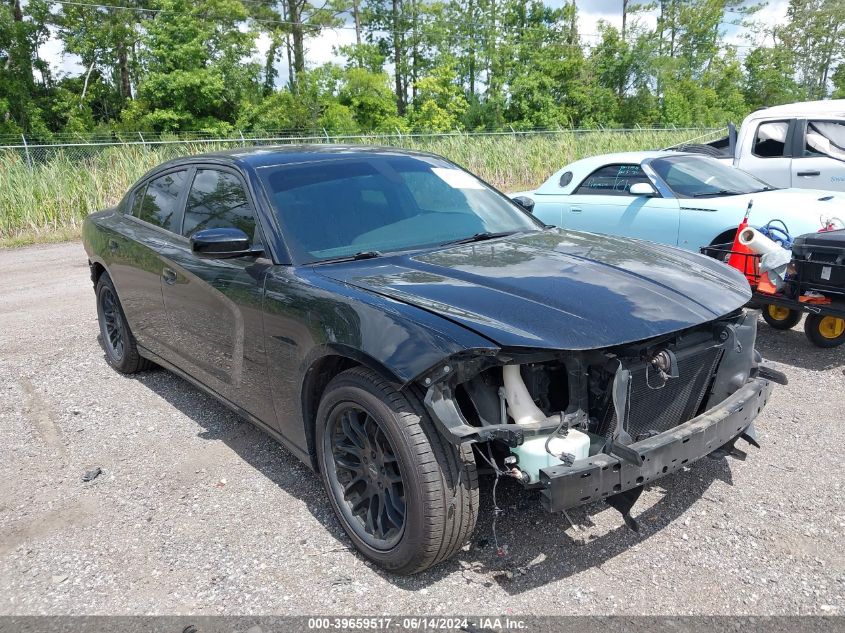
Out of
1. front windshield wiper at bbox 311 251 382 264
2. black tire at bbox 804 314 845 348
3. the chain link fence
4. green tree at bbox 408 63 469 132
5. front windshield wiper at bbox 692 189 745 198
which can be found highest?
green tree at bbox 408 63 469 132

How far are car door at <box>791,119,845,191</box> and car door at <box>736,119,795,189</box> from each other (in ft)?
0.32

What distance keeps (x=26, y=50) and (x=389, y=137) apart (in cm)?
2175

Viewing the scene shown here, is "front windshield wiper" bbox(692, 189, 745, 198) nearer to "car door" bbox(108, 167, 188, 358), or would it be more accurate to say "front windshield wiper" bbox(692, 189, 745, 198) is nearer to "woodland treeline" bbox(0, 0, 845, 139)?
"car door" bbox(108, 167, 188, 358)

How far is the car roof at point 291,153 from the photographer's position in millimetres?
3701

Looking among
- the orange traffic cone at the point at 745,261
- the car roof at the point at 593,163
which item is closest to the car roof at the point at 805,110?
the car roof at the point at 593,163

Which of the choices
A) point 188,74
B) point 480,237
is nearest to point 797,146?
point 480,237

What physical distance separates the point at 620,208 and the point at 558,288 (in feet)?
15.2

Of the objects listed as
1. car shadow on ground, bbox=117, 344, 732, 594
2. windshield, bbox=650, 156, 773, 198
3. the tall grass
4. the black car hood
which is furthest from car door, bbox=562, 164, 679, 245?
the tall grass

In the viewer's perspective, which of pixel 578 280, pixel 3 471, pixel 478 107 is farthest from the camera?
pixel 478 107

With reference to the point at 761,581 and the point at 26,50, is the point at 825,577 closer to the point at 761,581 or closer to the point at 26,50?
Answer: the point at 761,581

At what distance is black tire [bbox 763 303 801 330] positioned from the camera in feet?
19.1

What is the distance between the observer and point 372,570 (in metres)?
2.77

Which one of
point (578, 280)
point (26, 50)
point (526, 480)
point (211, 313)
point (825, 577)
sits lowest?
point (825, 577)

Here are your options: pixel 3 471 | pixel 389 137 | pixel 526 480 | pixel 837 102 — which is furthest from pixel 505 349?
pixel 389 137
